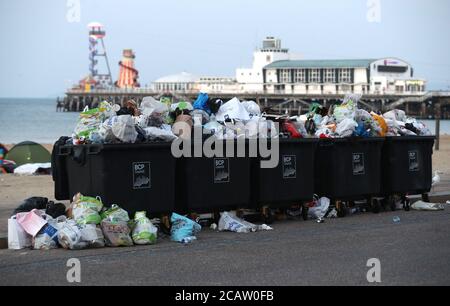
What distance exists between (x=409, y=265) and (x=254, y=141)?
362cm

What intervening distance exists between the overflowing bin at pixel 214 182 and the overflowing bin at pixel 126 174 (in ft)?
0.75

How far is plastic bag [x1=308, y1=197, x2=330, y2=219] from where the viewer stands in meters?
11.8

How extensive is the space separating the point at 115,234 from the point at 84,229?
325mm

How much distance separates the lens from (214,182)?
35.5 ft

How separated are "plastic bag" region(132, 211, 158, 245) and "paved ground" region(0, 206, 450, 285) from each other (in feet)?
0.39

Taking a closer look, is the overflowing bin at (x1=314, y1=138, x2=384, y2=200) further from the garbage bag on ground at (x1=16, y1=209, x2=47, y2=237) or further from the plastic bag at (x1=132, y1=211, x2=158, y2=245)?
the garbage bag on ground at (x1=16, y1=209, x2=47, y2=237)

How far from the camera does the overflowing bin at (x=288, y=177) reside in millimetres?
11281

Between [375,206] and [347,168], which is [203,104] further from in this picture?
[375,206]

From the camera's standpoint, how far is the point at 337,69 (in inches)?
4311

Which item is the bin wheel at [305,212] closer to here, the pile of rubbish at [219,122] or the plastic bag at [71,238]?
the pile of rubbish at [219,122]
